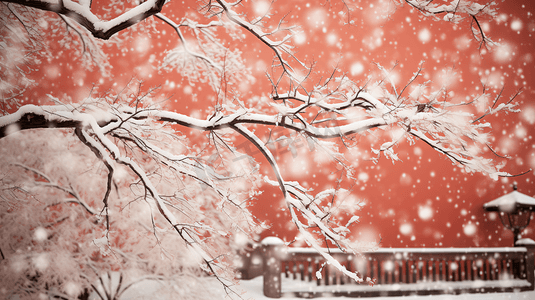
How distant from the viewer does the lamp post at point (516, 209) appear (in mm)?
9047

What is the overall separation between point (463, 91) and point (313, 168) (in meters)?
5.71

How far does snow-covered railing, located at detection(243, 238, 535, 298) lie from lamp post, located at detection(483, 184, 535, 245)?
1128mm

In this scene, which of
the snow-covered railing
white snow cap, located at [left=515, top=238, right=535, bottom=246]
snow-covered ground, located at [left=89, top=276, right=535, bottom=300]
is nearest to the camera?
snow-covered ground, located at [left=89, top=276, right=535, bottom=300]

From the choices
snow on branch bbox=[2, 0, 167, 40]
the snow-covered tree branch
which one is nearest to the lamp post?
the snow-covered tree branch

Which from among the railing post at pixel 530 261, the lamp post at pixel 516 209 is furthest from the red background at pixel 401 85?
the railing post at pixel 530 261

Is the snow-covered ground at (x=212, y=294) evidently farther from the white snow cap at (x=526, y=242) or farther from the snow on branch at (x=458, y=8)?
the snow on branch at (x=458, y=8)

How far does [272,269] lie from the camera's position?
686 centimetres

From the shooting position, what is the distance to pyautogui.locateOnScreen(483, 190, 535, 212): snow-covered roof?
902 centimetres

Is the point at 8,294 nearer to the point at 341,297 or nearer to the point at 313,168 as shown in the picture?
the point at 341,297

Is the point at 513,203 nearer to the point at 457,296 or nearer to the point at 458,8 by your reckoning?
the point at 457,296

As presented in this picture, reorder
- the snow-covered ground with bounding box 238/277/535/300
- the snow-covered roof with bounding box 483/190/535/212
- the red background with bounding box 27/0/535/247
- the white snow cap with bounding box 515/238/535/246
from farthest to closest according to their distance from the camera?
the red background with bounding box 27/0/535/247 < the snow-covered roof with bounding box 483/190/535/212 < the white snow cap with bounding box 515/238/535/246 < the snow-covered ground with bounding box 238/277/535/300

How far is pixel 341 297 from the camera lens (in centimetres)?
705

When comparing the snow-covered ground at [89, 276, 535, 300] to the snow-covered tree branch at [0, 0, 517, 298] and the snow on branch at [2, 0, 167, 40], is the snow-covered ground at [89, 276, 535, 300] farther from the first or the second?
the snow on branch at [2, 0, 167, 40]

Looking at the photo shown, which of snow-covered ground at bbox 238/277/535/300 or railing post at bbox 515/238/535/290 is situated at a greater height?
railing post at bbox 515/238/535/290
